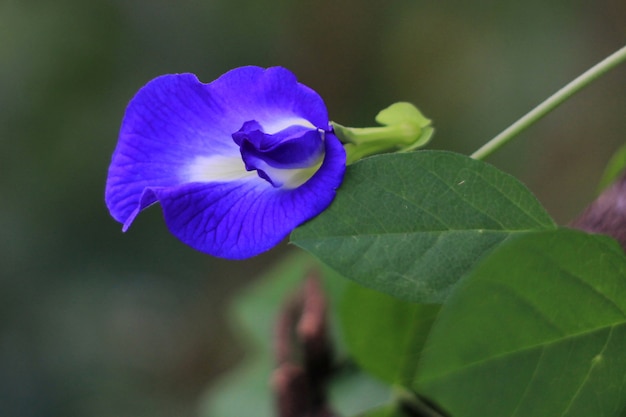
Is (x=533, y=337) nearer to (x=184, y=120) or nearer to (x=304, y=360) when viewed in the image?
(x=184, y=120)

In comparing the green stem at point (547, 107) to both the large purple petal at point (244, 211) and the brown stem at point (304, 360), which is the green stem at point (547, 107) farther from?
the brown stem at point (304, 360)

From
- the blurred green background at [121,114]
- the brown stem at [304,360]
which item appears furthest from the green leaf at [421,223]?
the blurred green background at [121,114]

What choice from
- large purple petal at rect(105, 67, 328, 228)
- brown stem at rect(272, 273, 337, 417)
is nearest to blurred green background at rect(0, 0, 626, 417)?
brown stem at rect(272, 273, 337, 417)

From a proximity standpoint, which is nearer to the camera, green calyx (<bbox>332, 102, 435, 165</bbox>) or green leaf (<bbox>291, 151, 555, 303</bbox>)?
green leaf (<bbox>291, 151, 555, 303</bbox>)

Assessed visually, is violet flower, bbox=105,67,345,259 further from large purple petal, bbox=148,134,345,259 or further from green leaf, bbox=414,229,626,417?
green leaf, bbox=414,229,626,417

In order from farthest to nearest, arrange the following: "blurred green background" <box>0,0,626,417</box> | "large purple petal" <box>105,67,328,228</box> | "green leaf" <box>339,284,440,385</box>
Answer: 1. "blurred green background" <box>0,0,626,417</box>
2. "green leaf" <box>339,284,440,385</box>
3. "large purple petal" <box>105,67,328,228</box>

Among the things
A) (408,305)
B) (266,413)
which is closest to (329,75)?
(266,413)

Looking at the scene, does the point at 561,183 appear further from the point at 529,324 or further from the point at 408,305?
the point at 529,324
